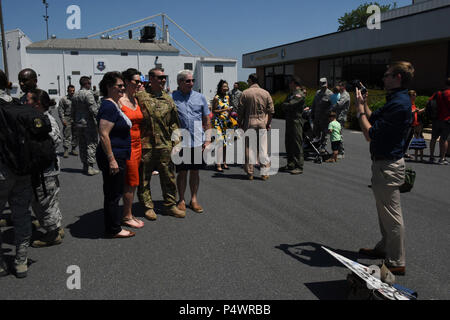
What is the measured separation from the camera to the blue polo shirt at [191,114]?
5.20m

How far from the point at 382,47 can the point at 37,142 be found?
2293 centimetres

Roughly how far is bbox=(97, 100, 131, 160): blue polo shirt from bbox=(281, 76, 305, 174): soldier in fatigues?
4588 millimetres

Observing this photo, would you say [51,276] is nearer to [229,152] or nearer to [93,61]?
[229,152]

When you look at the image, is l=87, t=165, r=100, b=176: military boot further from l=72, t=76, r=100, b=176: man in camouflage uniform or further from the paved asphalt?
the paved asphalt

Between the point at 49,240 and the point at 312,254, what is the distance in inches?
120

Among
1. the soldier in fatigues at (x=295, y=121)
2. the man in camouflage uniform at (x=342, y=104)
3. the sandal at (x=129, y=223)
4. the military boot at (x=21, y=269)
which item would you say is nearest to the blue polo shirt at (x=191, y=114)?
the sandal at (x=129, y=223)

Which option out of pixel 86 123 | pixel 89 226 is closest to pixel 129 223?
pixel 89 226

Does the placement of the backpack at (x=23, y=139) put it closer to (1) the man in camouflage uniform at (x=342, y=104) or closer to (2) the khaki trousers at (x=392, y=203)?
(2) the khaki trousers at (x=392, y=203)

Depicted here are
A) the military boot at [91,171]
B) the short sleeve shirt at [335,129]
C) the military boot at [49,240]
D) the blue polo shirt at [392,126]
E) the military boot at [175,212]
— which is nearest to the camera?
the blue polo shirt at [392,126]

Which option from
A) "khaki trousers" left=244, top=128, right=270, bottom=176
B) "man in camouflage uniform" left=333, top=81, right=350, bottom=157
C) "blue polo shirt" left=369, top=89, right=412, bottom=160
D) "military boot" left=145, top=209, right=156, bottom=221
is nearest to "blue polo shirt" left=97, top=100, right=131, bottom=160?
"military boot" left=145, top=209, right=156, bottom=221

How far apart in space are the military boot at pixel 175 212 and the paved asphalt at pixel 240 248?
132mm

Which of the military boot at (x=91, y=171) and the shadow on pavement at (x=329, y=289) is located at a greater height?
the military boot at (x=91, y=171)

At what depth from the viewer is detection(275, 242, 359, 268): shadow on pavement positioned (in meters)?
3.79

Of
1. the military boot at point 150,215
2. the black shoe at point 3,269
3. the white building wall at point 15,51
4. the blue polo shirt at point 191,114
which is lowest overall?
the black shoe at point 3,269
